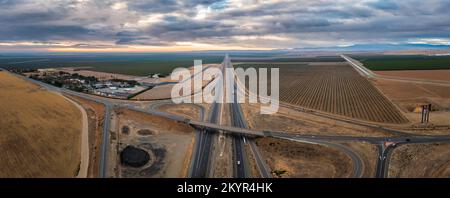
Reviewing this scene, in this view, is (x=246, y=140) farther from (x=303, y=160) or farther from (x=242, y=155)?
(x=303, y=160)

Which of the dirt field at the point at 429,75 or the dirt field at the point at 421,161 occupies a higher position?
the dirt field at the point at 429,75

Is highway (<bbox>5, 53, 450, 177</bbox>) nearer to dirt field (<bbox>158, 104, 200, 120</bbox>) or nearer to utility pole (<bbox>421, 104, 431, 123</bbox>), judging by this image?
dirt field (<bbox>158, 104, 200, 120</bbox>)

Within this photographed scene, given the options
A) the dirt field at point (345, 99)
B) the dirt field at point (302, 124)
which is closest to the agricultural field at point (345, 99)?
the dirt field at point (345, 99)

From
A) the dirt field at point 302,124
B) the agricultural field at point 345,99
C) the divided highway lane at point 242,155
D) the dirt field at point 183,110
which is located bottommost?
the divided highway lane at point 242,155

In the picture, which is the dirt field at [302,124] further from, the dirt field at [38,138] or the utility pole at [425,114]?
the dirt field at [38,138]

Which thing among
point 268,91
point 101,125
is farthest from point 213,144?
point 268,91

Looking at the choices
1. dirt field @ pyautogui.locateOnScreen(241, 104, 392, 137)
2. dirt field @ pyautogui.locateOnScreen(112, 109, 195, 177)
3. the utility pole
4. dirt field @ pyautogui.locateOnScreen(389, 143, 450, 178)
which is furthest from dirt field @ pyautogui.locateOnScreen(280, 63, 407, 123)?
dirt field @ pyautogui.locateOnScreen(112, 109, 195, 177)
